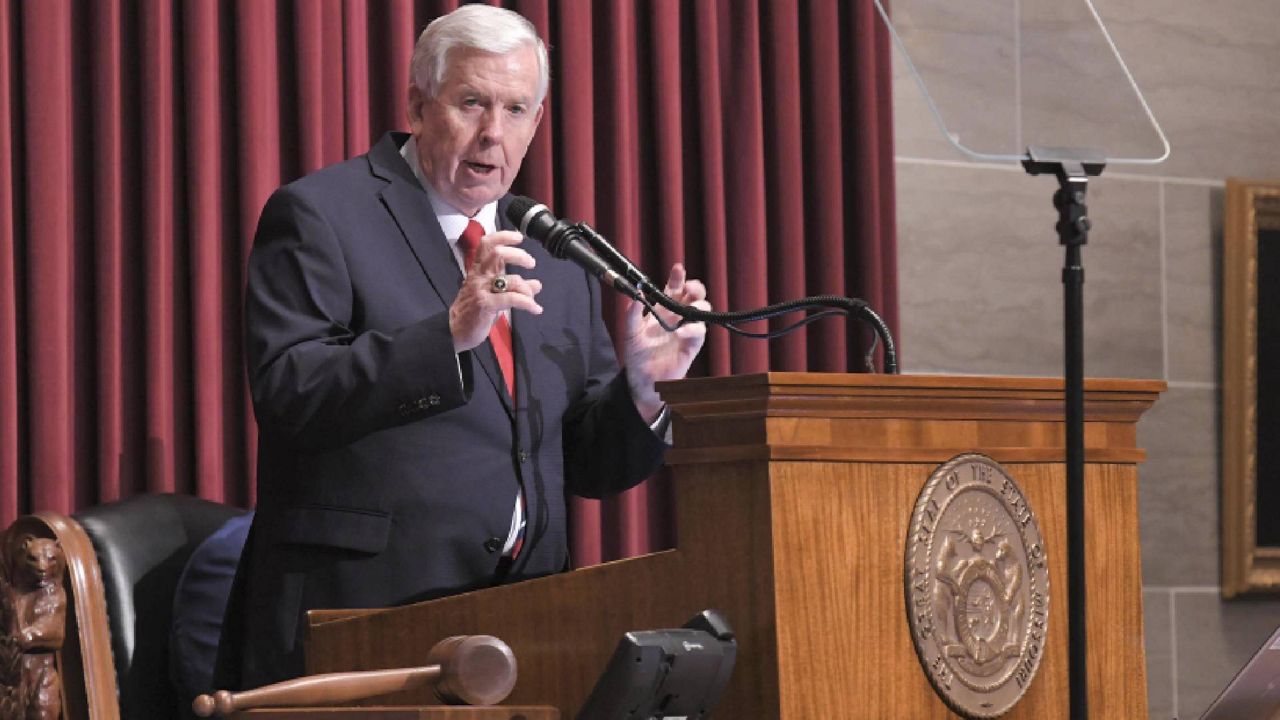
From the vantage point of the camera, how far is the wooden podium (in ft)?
5.76

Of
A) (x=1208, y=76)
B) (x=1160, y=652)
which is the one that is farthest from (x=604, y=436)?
(x=1208, y=76)

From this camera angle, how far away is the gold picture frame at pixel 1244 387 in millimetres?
4805

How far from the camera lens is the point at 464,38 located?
107 inches

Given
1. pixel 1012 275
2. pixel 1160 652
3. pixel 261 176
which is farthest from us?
pixel 1160 652

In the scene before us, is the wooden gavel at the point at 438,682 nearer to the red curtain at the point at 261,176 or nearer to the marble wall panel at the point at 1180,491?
the red curtain at the point at 261,176

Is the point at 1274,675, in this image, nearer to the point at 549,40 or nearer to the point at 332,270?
the point at 332,270

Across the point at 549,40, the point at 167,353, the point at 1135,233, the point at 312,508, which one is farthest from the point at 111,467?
the point at 1135,233

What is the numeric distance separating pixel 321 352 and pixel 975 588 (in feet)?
3.08

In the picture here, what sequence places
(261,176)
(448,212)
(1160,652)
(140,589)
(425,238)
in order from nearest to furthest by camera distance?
(425,238), (448,212), (140,589), (261,176), (1160,652)

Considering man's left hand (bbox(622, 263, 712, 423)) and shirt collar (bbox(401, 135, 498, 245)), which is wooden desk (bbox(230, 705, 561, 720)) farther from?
shirt collar (bbox(401, 135, 498, 245))

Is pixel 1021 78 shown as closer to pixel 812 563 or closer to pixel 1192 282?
pixel 812 563

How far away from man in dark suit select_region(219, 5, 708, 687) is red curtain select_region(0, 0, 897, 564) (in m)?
0.87

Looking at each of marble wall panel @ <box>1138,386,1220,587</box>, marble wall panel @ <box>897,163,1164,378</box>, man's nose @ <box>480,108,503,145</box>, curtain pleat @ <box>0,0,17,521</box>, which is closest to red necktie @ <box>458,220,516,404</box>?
man's nose @ <box>480,108,503,145</box>

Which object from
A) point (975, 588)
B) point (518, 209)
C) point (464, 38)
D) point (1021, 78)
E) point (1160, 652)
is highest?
point (464, 38)
